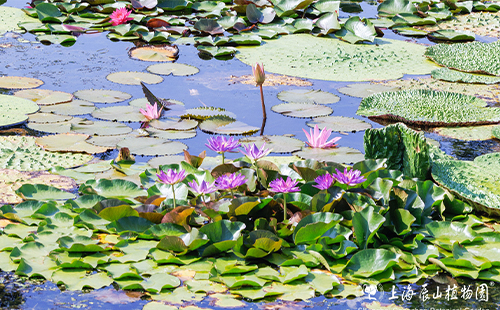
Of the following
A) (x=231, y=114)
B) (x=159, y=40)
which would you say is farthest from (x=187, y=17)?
(x=231, y=114)

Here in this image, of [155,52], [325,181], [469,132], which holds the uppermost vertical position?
[325,181]

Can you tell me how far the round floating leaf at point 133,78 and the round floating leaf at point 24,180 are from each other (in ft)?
5.24

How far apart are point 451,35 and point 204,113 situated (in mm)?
3833

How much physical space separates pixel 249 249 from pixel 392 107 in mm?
2279

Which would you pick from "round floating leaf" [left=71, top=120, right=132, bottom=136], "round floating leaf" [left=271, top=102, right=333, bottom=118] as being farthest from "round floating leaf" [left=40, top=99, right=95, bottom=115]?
"round floating leaf" [left=271, top=102, right=333, bottom=118]

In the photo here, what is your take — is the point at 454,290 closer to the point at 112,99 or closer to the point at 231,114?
the point at 231,114

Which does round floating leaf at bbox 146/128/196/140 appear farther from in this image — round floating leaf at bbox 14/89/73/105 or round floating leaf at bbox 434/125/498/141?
round floating leaf at bbox 434/125/498/141

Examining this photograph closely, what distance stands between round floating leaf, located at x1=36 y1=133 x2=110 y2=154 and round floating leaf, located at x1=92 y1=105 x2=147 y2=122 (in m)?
0.33

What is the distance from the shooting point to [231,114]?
3707mm

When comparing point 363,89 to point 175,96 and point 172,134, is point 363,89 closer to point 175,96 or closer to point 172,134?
point 175,96

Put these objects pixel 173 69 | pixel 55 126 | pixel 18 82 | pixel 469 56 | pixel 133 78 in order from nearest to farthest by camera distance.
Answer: pixel 55 126 → pixel 18 82 → pixel 133 78 → pixel 173 69 → pixel 469 56

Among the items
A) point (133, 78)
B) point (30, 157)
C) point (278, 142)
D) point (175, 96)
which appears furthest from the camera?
point (133, 78)

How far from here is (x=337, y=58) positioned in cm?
514

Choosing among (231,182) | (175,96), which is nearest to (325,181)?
(231,182)
